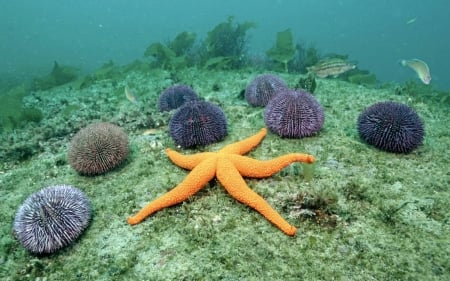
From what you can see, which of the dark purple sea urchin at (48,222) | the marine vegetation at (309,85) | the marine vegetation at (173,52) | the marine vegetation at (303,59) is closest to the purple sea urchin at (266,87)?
the marine vegetation at (309,85)

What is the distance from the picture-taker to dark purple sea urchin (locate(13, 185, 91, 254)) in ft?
12.8

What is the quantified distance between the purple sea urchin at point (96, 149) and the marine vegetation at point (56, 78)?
34.0ft

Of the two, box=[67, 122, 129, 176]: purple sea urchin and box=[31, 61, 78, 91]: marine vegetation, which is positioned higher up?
box=[67, 122, 129, 176]: purple sea urchin

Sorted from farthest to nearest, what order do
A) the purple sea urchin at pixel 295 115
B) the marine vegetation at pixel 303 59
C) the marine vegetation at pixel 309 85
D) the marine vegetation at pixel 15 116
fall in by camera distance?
the marine vegetation at pixel 303 59, the marine vegetation at pixel 15 116, the marine vegetation at pixel 309 85, the purple sea urchin at pixel 295 115

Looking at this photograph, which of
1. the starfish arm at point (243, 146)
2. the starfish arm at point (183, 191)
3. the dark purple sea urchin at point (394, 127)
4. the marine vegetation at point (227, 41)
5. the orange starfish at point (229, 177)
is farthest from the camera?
the marine vegetation at point (227, 41)

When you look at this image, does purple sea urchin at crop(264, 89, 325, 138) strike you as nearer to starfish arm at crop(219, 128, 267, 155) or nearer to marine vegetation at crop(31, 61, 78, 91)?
starfish arm at crop(219, 128, 267, 155)

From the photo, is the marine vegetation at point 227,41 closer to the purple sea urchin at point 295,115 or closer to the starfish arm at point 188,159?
the purple sea urchin at point 295,115

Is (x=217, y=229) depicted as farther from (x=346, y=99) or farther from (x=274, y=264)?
(x=346, y=99)

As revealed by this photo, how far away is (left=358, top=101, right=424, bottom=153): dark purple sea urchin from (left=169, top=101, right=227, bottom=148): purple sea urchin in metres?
2.69

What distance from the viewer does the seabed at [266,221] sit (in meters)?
3.55

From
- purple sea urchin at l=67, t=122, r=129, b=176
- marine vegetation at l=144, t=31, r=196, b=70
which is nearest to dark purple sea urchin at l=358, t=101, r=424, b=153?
purple sea urchin at l=67, t=122, r=129, b=176

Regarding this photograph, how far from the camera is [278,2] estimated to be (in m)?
137

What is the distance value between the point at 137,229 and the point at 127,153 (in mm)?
1827

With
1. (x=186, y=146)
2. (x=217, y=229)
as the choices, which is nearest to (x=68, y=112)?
(x=186, y=146)
